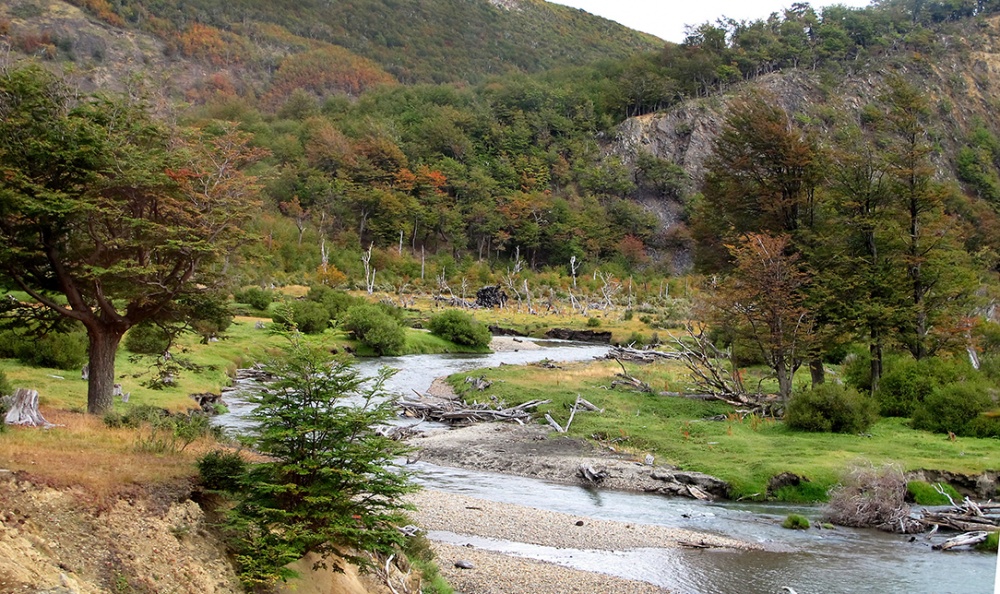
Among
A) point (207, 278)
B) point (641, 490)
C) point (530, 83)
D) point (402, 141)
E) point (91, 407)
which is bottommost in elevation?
point (641, 490)

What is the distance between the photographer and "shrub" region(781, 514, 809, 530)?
815 inches

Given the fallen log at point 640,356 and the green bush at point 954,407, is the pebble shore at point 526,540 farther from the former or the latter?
the fallen log at point 640,356

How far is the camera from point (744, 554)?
18.4 meters

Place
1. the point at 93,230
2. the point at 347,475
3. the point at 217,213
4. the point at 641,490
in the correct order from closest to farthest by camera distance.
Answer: the point at 347,475
the point at 93,230
the point at 217,213
the point at 641,490

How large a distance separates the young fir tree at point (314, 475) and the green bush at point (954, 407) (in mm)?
24387

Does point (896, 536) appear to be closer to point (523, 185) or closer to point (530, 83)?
point (523, 185)

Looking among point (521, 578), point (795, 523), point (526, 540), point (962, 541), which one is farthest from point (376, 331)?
point (962, 541)

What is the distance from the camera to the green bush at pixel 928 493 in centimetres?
2312

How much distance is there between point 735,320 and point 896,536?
53.3 ft

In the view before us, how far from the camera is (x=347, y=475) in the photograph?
12.5m

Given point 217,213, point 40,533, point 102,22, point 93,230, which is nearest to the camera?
point 40,533

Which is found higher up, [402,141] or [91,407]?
[402,141]

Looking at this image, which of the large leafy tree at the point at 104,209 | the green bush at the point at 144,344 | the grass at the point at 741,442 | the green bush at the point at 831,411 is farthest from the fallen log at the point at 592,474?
the green bush at the point at 144,344

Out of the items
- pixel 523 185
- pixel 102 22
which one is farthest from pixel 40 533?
pixel 102 22
